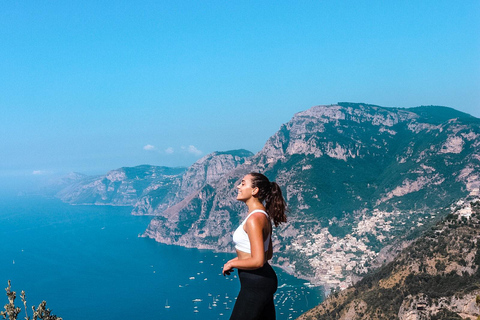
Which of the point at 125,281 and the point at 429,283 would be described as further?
the point at 125,281

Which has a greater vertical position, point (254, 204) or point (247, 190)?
point (247, 190)

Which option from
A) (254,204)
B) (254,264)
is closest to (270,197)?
(254,204)

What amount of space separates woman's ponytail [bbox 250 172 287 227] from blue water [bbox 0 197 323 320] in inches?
3466

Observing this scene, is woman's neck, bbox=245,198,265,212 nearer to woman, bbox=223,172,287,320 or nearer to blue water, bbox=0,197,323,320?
woman, bbox=223,172,287,320

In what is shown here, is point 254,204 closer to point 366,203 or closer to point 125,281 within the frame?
point 125,281

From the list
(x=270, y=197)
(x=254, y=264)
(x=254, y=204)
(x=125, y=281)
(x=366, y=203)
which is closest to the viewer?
(x=254, y=264)

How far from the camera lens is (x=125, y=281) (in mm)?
129125

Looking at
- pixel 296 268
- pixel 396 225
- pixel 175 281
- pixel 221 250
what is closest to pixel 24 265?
pixel 175 281

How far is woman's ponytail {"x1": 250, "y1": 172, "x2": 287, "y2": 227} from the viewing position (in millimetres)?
4199

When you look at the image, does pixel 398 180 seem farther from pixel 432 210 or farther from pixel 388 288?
pixel 388 288

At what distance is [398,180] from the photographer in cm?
17175

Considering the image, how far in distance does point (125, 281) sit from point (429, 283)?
343 ft

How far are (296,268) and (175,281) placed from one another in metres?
39.4

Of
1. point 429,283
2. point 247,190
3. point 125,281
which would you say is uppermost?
point 247,190
